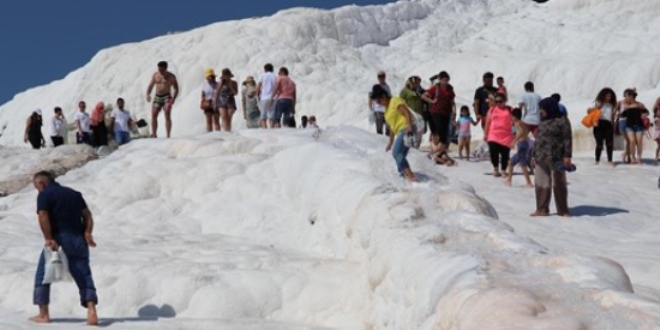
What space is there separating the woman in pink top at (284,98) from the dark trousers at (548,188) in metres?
6.47

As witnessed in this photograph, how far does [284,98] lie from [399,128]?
6065 millimetres

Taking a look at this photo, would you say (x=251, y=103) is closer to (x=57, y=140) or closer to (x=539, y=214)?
(x=57, y=140)

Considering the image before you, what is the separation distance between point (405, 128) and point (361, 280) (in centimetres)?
391

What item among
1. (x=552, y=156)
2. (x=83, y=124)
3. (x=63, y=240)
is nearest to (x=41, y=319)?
(x=63, y=240)

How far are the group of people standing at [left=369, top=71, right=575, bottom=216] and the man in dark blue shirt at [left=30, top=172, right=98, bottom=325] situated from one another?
472 centimetres

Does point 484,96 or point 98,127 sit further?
point 98,127

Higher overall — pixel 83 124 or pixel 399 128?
pixel 399 128

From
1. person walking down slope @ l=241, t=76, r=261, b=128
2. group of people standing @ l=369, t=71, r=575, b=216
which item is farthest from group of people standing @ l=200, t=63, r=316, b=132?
group of people standing @ l=369, t=71, r=575, b=216

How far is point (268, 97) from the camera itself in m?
18.9

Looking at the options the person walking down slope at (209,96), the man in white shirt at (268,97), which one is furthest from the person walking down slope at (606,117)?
the person walking down slope at (209,96)

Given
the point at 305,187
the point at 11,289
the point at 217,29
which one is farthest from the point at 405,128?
the point at 217,29

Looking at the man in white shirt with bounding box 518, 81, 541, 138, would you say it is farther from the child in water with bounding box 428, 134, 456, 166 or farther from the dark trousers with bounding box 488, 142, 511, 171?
the child in water with bounding box 428, 134, 456, 166

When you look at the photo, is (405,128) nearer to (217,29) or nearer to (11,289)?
(11,289)

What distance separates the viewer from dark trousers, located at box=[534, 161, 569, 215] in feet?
43.0
